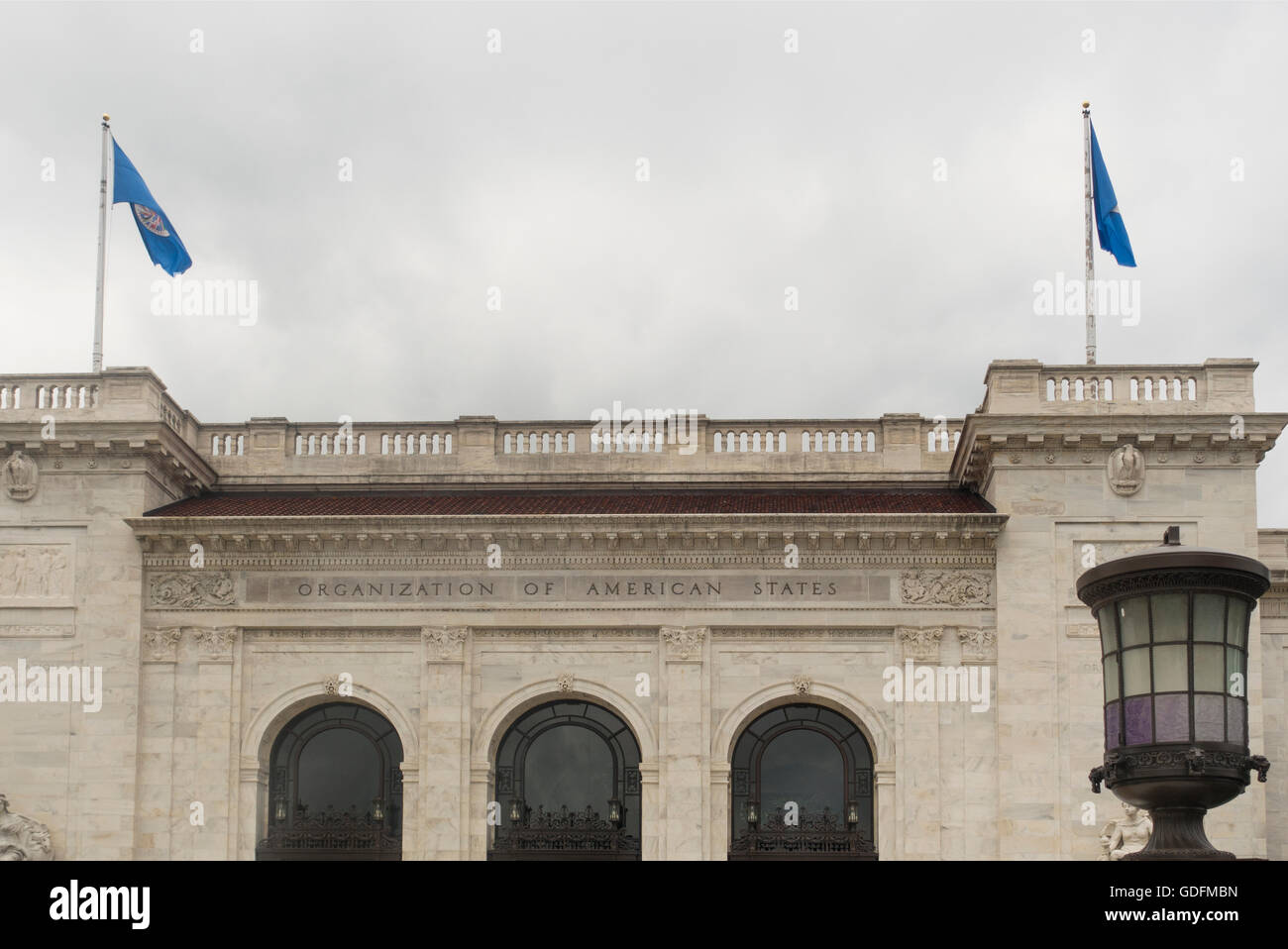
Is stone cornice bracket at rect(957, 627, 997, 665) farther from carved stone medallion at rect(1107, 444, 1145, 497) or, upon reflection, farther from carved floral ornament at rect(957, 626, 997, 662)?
carved stone medallion at rect(1107, 444, 1145, 497)

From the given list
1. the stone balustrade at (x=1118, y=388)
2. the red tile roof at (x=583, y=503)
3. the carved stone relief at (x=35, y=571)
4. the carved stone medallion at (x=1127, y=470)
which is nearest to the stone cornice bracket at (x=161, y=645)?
the carved stone relief at (x=35, y=571)

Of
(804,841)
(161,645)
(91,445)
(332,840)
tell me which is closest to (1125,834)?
(804,841)

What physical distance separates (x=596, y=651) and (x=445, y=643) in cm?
301

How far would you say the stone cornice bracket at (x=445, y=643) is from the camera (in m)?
33.6

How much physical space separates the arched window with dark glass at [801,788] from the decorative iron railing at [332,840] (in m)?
6.84

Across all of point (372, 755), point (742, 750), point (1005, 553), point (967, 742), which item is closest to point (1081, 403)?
point (1005, 553)

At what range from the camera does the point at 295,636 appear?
112 feet

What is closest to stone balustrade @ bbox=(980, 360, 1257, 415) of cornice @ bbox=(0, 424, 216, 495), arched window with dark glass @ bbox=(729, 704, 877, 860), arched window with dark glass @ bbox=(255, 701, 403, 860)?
arched window with dark glass @ bbox=(729, 704, 877, 860)

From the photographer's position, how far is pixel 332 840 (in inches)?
1315

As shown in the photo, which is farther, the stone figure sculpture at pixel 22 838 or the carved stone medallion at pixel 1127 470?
the carved stone medallion at pixel 1127 470

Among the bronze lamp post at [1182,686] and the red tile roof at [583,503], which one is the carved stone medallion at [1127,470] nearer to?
the red tile roof at [583,503]

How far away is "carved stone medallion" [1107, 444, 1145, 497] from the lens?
32844 millimetres
